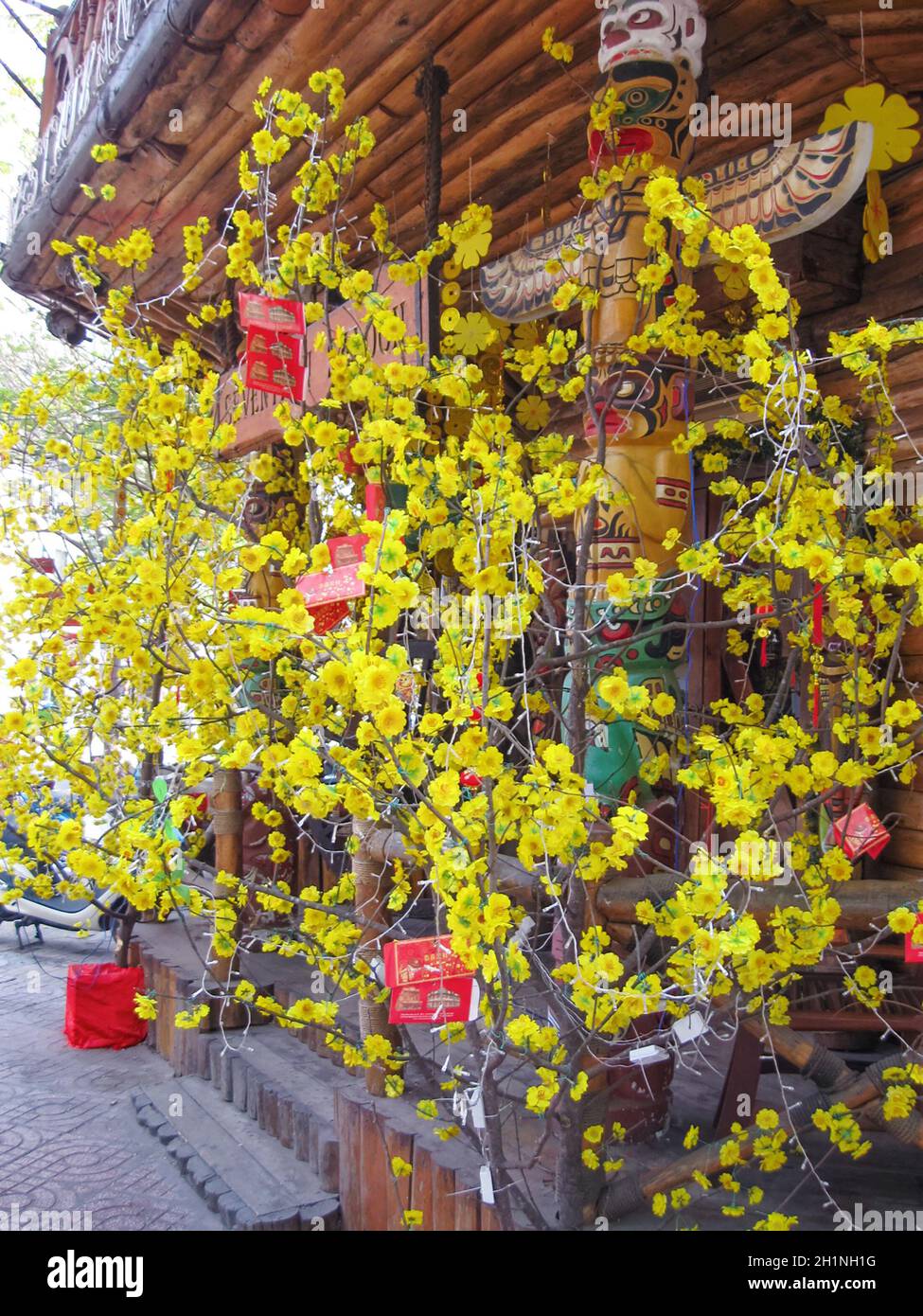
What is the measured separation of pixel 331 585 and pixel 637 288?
4.36ft

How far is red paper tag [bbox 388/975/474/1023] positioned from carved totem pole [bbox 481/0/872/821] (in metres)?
0.72

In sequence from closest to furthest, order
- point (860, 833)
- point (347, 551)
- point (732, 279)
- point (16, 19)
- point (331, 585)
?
point (331, 585)
point (347, 551)
point (860, 833)
point (732, 279)
point (16, 19)

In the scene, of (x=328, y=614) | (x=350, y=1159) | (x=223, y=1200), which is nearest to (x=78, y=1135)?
(x=223, y=1200)

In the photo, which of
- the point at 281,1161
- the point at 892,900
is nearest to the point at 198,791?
the point at 281,1161

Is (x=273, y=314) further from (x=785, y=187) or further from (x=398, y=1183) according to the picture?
(x=398, y=1183)

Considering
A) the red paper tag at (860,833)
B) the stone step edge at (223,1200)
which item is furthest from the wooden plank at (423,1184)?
the red paper tag at (860,833)

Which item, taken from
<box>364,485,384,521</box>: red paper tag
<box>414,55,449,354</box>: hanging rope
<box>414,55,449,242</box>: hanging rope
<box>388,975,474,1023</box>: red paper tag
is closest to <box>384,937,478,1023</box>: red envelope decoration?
<box>388,975,474,1023</box>: red paper tag

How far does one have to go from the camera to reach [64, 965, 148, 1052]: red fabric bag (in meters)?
5.05

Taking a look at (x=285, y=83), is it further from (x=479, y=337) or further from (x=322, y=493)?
(x=322, y=493)

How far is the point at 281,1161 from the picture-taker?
3393 mm

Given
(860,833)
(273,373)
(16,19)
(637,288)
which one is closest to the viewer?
(860,833)

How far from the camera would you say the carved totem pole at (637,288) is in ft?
8.66

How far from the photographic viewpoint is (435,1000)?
6.85 ft

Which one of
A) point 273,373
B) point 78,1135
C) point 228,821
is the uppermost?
point 273,373
